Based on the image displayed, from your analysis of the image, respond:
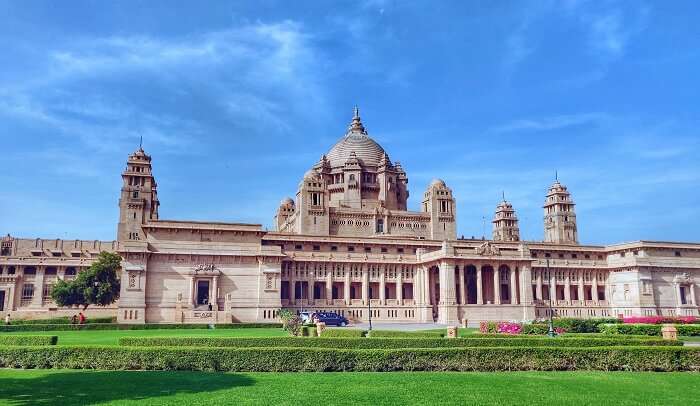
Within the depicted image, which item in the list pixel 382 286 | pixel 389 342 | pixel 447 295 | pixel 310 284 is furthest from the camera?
pixel 382 286

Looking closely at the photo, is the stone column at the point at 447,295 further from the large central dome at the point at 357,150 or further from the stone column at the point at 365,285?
the large central dome at the point at 357,150

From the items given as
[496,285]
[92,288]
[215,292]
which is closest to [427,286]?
[496,285]

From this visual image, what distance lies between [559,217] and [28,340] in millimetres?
82640

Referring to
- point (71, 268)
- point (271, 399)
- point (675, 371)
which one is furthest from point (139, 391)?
point (71, 268)

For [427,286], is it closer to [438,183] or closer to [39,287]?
[438,183]

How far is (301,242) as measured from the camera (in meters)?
66.0

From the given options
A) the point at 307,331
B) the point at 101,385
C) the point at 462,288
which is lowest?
the point at 101,385

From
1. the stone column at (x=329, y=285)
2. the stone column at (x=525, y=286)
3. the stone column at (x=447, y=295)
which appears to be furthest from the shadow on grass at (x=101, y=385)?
the stone column at (x=525, y=286)

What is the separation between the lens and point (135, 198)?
77.4 metres

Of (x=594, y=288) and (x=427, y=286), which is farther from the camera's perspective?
(x=594, y=288)

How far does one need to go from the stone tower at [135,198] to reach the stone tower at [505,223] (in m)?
55.9

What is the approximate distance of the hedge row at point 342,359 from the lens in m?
21.0

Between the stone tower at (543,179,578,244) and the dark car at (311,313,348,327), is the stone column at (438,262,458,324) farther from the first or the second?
the stone tower at (543,179,578,244)

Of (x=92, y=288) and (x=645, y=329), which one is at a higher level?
(x=92, y=288)
